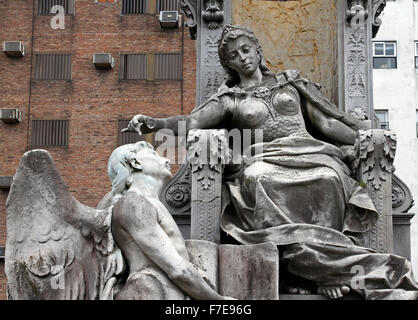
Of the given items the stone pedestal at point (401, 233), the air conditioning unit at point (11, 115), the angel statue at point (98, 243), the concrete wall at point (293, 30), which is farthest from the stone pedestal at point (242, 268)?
the air conditioning unit at point (11, 115)

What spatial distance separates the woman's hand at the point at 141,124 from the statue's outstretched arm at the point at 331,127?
1679 mm

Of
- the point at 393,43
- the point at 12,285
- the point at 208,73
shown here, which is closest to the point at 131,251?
the point at 12,285

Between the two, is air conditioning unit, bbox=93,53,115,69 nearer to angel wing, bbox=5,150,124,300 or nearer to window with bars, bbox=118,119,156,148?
window with bars, bbox=118,119,156,148

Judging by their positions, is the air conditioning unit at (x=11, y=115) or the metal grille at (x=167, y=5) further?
the metal grille at (x=167, y=5)

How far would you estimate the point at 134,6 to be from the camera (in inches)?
1479

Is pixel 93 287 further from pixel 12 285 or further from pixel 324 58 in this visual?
pixel 324 58

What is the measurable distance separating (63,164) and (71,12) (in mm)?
5803

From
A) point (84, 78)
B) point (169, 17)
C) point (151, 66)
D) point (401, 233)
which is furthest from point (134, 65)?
point (401, 233)

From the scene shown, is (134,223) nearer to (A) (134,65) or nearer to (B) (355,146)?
(B) (355,146)

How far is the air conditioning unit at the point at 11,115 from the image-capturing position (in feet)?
120

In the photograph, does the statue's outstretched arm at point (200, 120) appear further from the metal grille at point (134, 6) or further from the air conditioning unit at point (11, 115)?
the metal grille at point (134, 6)

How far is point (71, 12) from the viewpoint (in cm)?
3806

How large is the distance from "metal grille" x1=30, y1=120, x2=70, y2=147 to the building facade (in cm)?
3

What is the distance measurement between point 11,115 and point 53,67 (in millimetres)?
2345
